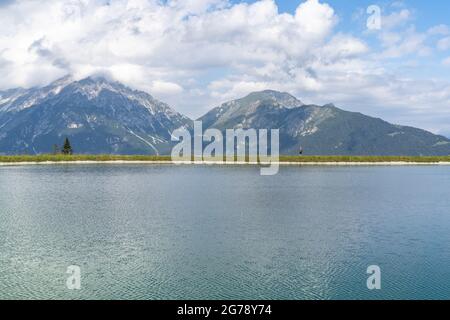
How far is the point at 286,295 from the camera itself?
3591 centimetres

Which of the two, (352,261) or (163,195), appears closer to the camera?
(352,261)

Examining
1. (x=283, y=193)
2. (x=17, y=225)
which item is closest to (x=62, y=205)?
(x=17, y=225)

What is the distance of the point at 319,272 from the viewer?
137 ft

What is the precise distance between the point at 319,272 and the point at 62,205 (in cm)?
5521

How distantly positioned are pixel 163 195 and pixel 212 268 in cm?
5775

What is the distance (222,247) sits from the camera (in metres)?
50.6

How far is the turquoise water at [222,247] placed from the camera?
37594 mm

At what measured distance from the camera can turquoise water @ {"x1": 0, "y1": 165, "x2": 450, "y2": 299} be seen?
37594 mm

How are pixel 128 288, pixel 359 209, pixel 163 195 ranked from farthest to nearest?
pixel 163 195
pixel 359 209
pixel 128 288
